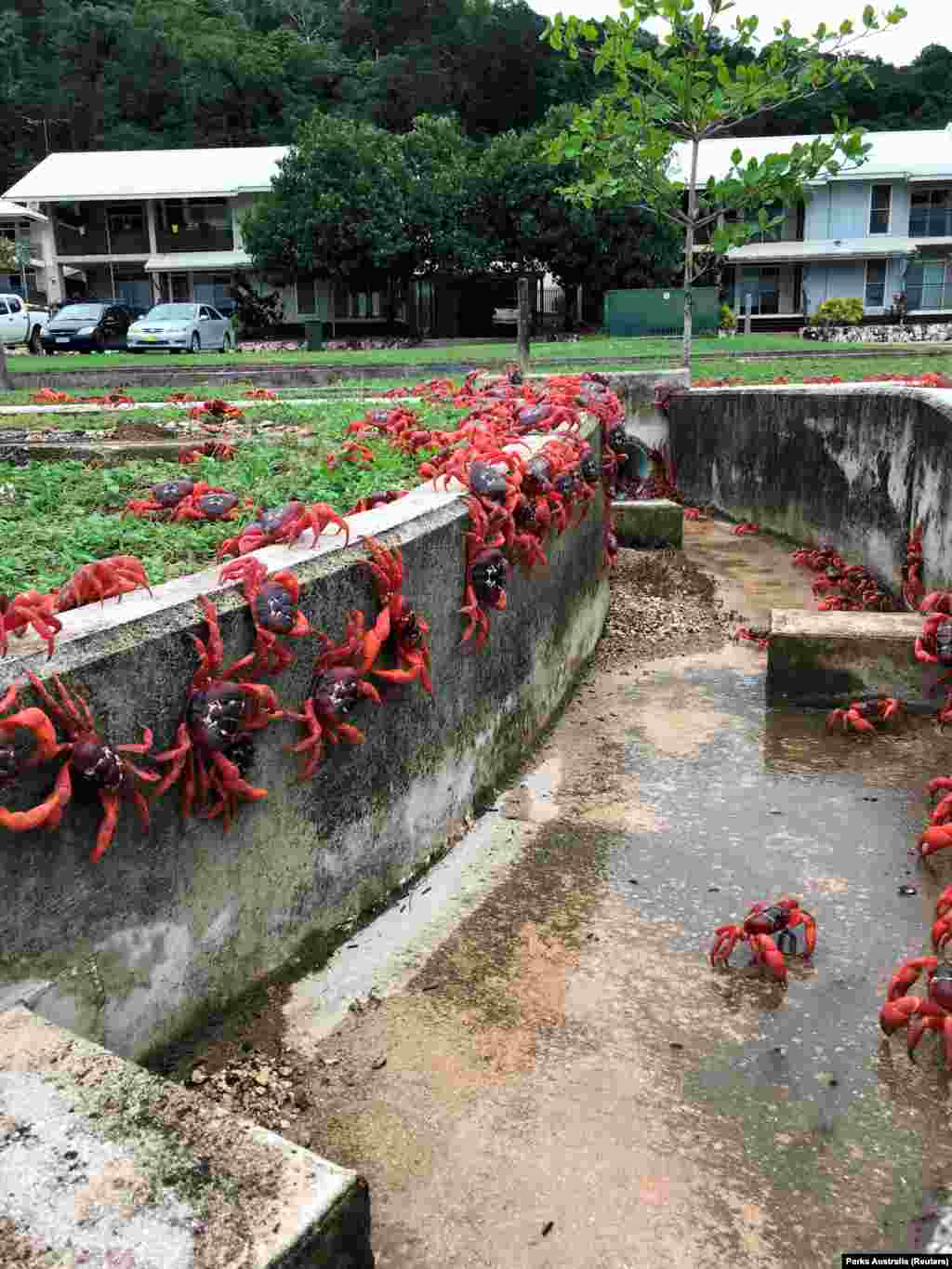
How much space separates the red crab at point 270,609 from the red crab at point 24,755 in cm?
65

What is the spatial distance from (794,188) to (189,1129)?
1247cm

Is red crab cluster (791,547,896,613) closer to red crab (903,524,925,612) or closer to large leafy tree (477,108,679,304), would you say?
red crab (903,524,925,612)

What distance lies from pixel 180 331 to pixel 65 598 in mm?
23038

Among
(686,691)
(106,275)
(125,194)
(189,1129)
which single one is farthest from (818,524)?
(106,275)

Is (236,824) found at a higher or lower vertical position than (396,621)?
lower

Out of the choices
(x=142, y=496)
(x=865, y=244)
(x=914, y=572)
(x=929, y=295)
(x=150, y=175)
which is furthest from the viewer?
(x=150, y=175)

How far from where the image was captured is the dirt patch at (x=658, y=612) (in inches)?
254

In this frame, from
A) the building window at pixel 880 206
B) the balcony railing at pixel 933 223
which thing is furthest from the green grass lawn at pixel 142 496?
the balcony railing at pixel 933 223

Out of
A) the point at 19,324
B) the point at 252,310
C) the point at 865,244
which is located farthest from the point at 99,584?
the point at 865,244

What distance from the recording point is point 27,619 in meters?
2.19

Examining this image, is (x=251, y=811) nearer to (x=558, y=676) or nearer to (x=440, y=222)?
(x=558, y=676)

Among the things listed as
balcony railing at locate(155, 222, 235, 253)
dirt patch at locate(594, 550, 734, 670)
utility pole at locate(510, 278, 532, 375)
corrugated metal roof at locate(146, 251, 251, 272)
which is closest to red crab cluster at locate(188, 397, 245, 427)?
utility pole at locate(510, 278, 532, 375)

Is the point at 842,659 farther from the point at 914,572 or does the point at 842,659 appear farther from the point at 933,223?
the point at 933,223

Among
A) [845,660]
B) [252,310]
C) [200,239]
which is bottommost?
[845,660]
